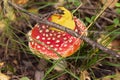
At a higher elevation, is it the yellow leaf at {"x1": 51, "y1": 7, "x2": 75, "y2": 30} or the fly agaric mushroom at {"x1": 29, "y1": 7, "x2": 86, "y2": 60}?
the yellow leaf at {"x1": 51, "y1": 7, "x2": 75, "y2": 30}

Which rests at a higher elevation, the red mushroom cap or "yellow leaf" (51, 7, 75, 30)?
"yellow leaf" (51, 7, 75, 30)

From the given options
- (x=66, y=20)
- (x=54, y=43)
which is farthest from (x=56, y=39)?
(x=66, y=20)

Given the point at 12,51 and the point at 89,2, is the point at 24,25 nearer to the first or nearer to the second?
the point at 12,51

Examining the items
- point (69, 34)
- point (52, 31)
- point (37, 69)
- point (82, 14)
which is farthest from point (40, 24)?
point (82, 14)

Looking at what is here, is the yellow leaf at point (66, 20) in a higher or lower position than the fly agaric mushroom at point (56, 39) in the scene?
higher

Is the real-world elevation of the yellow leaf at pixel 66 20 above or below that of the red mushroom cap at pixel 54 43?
above

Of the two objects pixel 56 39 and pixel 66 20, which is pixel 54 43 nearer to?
pixel 56 39
